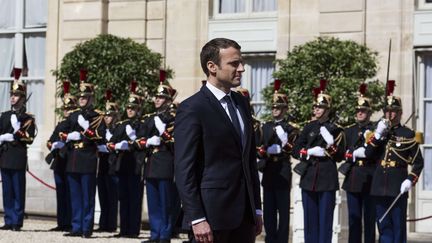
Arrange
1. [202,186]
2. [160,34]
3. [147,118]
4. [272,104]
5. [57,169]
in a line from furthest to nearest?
[160,34] → [57,169] → [147,118] → [272,104] → [202,186]

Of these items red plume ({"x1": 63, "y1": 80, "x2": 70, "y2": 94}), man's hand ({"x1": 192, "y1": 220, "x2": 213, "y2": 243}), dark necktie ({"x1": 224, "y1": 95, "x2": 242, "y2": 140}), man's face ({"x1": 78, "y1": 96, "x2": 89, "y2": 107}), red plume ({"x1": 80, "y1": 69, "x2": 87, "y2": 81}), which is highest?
red plume ({"x1": 80, "y1": 69, "x2": 87, "y2": 81})

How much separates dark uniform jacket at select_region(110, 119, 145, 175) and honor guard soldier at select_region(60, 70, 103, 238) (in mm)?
265

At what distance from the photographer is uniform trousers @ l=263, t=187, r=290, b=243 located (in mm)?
15125

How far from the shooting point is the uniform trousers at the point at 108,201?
703 inches

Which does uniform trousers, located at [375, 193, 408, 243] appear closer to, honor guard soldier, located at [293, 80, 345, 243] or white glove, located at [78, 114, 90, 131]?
honor guard soldier, located at [293, 80, 345, 243]

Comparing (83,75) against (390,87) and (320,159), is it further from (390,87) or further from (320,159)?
(390,87)

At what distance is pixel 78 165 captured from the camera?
55.5 ft

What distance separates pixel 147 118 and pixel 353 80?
254 centimetres

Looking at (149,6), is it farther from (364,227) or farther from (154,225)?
(364,227)

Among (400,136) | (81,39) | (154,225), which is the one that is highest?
(81,39)

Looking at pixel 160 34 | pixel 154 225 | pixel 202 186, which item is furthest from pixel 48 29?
pixel 202 186

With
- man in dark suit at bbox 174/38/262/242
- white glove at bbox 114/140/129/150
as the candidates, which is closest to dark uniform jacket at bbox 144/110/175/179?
white glove at bbox 114/140/129/150

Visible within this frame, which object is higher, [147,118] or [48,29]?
[48,29]

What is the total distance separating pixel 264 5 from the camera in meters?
20.2
